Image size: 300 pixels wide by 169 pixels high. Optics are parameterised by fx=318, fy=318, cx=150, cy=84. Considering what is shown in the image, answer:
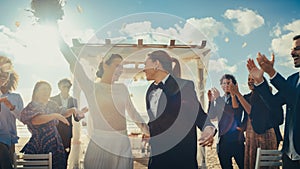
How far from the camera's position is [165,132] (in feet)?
6.74

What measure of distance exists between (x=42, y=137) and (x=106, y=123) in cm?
104

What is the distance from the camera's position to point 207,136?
2002 millimetres

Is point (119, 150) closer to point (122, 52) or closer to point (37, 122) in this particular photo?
point (37, 122)

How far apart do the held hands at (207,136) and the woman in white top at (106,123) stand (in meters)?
0.51

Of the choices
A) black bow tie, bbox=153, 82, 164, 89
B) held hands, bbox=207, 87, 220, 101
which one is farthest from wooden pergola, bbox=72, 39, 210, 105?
black bow tie, bbox=153, 82, 164, 89

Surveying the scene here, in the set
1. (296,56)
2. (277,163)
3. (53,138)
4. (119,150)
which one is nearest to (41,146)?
(53,138)

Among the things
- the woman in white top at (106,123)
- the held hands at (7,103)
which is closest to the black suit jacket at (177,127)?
the woman in white top at (106,123)

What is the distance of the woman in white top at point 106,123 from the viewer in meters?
2.10

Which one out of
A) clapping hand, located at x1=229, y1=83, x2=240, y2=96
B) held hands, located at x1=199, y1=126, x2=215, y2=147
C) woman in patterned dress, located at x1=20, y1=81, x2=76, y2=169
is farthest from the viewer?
clapping hand, located at x1=229, y1=83, x2=240, y2=96

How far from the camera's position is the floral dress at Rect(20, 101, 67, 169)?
273 centimetres

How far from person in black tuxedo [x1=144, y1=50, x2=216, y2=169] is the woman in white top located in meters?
0.20

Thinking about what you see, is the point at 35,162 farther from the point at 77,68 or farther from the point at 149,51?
the point at 149,51

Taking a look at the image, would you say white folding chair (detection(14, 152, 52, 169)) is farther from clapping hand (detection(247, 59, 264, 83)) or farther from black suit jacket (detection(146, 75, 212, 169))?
clapping hand (detection(247, 59, 264, 83))

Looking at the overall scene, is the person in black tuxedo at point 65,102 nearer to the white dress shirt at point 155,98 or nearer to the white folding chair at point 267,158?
the white dress shirt at point 155,98
